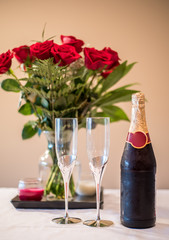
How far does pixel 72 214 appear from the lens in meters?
1.00

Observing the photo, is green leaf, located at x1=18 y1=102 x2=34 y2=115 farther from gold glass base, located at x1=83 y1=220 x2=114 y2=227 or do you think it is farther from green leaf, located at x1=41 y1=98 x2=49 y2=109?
gold glass base, located at x1=83 y1=220 x2=114 y2=227

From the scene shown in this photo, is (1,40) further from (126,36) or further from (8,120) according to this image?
(126,36)

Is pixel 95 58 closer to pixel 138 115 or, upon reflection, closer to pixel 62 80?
pixel 62 80

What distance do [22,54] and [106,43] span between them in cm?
153

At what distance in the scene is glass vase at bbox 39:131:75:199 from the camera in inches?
44.4

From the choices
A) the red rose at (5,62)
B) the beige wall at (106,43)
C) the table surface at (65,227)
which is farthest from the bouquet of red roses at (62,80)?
the beige wall at (106,43)

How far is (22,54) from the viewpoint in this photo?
1.16 m

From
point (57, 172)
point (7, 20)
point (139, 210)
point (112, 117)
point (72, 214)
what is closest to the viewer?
point (139, 210)

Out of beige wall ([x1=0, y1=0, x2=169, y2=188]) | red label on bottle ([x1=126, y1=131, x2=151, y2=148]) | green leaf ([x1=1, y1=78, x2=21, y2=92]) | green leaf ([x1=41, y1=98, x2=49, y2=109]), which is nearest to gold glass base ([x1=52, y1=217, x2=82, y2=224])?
red label on bottle ([x1=126, y1=131, x2=151, y2=148])

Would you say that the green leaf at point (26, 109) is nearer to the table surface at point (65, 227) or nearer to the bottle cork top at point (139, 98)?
the table surface at point (65, 227)

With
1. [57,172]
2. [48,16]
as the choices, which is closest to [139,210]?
[57,172]

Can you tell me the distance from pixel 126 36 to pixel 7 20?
0.95m

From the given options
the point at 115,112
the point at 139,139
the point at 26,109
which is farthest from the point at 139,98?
the point at 26,109

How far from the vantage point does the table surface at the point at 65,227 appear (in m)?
0.78
